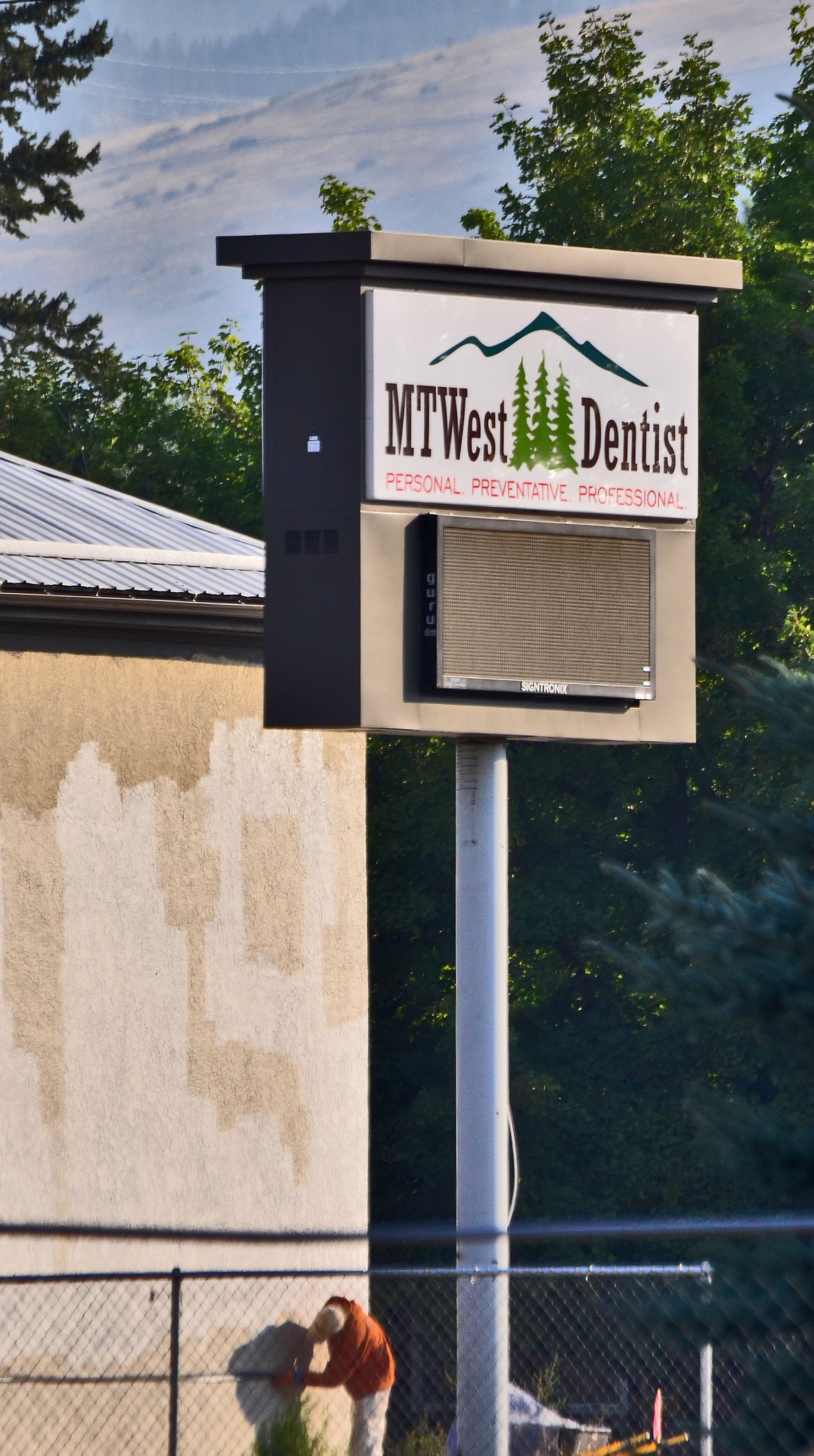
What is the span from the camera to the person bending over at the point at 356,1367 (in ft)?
35.8

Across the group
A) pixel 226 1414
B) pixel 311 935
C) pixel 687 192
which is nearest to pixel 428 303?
pixel 311 935

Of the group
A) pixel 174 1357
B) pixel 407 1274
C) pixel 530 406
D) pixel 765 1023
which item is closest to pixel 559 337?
pixel 530 406

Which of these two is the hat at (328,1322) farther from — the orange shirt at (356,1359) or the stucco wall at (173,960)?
the stucco wall at (173,960)

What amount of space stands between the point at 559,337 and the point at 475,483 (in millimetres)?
937

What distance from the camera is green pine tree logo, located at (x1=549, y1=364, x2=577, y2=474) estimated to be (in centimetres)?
969

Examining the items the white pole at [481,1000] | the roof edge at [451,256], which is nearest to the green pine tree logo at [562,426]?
the roof edge at [451,256]

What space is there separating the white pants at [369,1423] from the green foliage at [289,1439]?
12.5 inches

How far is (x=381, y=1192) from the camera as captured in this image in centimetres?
2641

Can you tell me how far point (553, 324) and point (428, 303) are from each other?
2.41 feet

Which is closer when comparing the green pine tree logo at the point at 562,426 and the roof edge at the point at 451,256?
the roof edge at the point at 451,256

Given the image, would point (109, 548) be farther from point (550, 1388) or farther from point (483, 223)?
point (483, 223)

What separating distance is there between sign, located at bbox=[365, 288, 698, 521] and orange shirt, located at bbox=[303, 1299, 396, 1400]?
4.99m

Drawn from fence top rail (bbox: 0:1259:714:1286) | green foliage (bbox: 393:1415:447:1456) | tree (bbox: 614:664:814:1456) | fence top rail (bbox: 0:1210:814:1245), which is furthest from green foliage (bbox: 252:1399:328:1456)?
tree (bbox: 614:664:814:1456)

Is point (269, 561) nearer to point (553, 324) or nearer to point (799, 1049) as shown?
point (553, 324)
